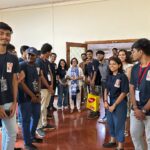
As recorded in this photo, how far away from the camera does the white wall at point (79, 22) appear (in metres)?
8.00

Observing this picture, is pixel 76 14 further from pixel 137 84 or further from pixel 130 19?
pixel 137 84

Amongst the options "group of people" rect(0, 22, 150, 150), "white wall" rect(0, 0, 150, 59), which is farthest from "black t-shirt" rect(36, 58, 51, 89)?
"white wall" rect(0, 0, 150, 59)

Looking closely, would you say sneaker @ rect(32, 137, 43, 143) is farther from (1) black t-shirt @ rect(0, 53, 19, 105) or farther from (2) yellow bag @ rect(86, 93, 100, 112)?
(2) yellow bag @ rect(86, 93, 100, 112)

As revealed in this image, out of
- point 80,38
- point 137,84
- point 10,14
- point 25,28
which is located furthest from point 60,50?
point 137,84

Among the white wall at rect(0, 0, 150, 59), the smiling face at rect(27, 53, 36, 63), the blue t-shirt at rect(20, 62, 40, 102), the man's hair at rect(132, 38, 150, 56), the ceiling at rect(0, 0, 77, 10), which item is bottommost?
the blue t-shirt at rect(20, 62, 40, 102)

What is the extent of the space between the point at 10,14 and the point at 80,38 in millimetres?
3079

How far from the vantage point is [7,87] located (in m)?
2.36

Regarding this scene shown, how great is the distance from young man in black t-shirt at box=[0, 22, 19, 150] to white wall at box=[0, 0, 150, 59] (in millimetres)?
6234

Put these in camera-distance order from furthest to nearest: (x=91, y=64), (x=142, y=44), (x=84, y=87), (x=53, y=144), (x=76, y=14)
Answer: (x=76, y=14) < (x=84, y=87) < (x=91, y=64) < (x=53, y=144) < (x=142, y=44)

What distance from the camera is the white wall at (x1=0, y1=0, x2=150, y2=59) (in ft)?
26.2

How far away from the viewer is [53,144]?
3.83 meters

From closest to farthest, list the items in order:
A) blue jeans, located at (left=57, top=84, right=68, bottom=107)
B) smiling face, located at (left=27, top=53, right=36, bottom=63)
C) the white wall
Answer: smiling face, located at (left=27, top=53, right=36, bottom=63)
blue jeans, located at (left=57, top=84, right=68, bottom=107)
the white wall

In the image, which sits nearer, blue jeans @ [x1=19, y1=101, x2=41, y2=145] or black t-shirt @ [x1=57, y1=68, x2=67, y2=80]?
blue jeans @ [x1=19, y1=101, x2=41, y2=145]

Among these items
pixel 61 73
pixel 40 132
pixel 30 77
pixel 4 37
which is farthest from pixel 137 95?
pixel 61 73
